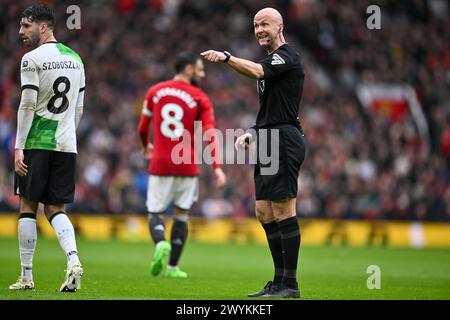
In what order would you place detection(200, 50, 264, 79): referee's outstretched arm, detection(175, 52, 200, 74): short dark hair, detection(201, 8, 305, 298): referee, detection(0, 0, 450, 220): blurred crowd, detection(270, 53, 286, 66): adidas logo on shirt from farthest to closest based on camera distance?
detection(0, 0, 450, 220): blurred crowd < detection(175, 52, 200, 74): short dark hair < detection(201, 8, 305, 298): referee < detection(270, 53, 286, 66): adidas logo on shirt < detection(200, 50, 264, 79): referee's outstretched arm

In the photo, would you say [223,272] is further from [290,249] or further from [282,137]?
[282,137]

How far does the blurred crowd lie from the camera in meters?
21.8

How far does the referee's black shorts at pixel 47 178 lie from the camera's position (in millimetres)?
8672

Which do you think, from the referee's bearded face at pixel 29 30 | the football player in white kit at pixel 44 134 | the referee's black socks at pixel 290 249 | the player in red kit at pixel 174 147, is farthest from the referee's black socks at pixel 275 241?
the player in red kit at pixel 174 147

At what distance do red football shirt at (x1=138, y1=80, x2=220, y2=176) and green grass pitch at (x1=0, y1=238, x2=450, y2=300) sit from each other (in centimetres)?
143

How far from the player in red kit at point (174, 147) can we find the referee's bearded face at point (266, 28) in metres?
3.22

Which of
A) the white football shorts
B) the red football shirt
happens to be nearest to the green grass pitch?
the white football shorts

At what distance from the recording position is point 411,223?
20.9 meters

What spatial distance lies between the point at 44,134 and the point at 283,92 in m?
2.33

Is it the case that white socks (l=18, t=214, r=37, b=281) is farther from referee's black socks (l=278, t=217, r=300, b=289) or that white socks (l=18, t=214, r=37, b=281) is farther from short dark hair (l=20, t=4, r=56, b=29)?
referee's black socks (l=278, t=217, r=300, b=289)

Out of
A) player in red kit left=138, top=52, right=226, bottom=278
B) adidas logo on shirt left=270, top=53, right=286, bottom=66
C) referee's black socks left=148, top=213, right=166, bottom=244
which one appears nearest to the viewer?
adidas logo on shirt left=270, top=53, right=286, bottom=66

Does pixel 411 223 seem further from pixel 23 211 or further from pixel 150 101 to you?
pixel 23 211

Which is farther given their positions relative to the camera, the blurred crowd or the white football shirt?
the blurred crowd

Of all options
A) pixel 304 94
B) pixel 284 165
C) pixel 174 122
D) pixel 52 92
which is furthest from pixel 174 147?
pixel 304 94
